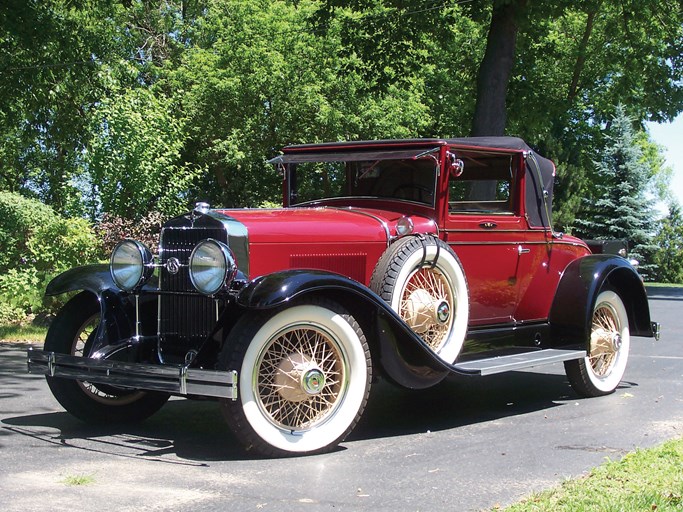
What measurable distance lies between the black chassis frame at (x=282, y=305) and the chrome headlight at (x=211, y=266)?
0.12 meters

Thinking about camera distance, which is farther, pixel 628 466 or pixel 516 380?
pixel 516 380

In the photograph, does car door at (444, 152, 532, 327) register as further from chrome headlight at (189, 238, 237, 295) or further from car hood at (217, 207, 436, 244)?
chrome headlight at (189, 238, 237, 295)

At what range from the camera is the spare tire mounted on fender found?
18.8 feet

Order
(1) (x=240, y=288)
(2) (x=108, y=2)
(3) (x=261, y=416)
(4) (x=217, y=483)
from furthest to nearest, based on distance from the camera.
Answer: (2) (x=108, y=2), (1) (x=240, y=288), (3) (x=261, y=416), (4) (x=217, y=483)

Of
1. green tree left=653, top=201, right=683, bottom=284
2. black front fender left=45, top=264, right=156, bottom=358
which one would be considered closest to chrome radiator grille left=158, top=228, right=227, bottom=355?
black front fender left=45, top=264, right=156, bottom=358

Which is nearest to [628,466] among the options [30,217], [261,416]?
[261,416]

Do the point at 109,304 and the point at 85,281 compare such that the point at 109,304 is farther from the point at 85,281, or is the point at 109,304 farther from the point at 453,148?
the point at 453,148

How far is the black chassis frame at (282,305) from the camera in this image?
4.82 m

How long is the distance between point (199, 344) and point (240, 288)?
527mm

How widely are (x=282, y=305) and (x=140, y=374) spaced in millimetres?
891

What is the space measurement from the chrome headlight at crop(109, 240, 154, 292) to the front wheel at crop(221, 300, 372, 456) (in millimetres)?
1029

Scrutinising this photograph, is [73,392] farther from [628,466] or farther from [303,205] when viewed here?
[628,466]

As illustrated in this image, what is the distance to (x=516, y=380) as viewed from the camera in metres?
8.35

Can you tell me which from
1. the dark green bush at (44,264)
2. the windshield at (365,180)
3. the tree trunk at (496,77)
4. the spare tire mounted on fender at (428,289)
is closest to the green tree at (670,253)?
the tree trunk at (496,77)
